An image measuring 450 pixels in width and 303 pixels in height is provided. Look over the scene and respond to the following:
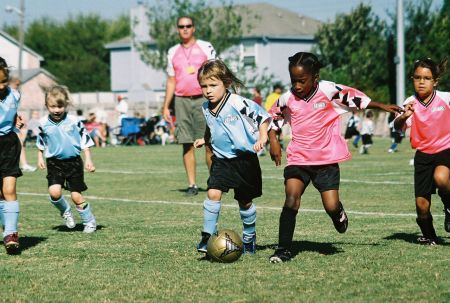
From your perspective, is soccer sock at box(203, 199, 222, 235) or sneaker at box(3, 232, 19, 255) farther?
sneaker at box(3, 232, 19, 255)

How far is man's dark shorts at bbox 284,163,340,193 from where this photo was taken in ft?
26.8

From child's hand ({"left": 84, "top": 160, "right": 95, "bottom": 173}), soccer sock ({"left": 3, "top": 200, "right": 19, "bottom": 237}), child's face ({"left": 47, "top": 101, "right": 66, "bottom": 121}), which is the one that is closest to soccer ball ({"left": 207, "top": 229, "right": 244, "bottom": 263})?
soccer sock ({"left": 3, "top": 200, "right": 19, "bottom": 237})

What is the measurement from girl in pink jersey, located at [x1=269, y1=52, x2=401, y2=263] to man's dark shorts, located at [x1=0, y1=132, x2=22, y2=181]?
93.1 inches

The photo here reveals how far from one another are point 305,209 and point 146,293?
18.9ft

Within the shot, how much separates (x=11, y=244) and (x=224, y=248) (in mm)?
1939

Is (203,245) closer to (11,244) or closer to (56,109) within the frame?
(11,244)

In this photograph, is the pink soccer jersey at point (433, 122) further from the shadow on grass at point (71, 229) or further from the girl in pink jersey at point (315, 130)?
the shadow on grass at point (71, 229)

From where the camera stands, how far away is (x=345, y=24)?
195 feet

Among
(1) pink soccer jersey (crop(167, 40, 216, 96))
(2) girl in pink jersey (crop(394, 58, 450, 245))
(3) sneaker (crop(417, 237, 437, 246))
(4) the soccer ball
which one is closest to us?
(4) the soccer ball

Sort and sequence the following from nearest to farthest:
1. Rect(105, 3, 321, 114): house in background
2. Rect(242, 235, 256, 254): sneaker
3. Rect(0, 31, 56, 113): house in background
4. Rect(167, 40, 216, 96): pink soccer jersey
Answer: Rect(242, 235, 256, 254): sneaker → Rect(167, 40, 216, 96): pink soccer jersey → Rect(105, 3, 321, 114): house in background → Rect(0, 31, 56, 113): house in background

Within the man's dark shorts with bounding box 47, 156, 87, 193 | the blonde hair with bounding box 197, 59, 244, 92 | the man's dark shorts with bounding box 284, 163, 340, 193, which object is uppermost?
the blonde hair with bounding box 197, 59, 244, 92

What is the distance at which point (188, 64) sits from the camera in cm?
1426

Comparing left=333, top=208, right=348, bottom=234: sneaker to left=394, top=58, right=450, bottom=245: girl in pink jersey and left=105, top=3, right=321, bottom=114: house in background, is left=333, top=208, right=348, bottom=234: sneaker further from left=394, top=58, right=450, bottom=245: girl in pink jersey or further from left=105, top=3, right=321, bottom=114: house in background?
left=105, top=3, right=321, bottom=114: house in background

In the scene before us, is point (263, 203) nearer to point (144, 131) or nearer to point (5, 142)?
point (5, 142)
